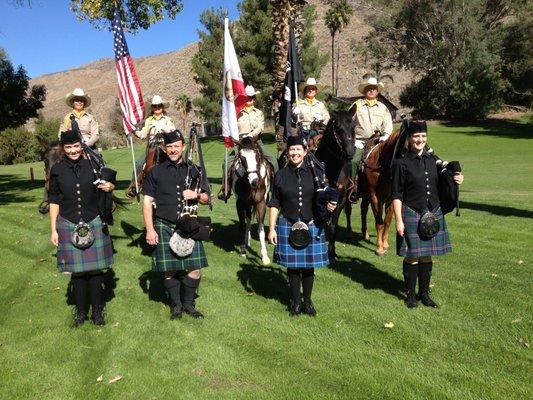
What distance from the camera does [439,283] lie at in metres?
7.71

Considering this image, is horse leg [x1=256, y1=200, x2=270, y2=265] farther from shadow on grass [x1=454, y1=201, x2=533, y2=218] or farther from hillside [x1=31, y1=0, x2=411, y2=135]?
hillside [x1=31, y1=0, x2=411, y2=135]

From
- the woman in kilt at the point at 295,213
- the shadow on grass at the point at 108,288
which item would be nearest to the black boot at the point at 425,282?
the woman in kilt at the point at 295,213

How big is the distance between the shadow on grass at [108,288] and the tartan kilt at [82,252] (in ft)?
4.39

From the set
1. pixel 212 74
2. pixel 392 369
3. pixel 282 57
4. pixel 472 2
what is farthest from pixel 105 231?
pixel 472 2

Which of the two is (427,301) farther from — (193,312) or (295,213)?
(193,312)

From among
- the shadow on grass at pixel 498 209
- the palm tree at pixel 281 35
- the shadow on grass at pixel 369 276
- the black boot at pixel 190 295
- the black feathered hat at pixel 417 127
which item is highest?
the palm tree at pixel 281 35

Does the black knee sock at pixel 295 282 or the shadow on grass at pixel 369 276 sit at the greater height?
the black knee sock at pixel 295 282

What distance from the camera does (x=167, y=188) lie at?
242 inches

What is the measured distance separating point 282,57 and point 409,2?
141 feet

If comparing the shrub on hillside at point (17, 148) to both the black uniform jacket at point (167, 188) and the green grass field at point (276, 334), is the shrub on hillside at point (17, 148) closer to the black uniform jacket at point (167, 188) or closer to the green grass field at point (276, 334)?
the green grass field at point (276, 334)

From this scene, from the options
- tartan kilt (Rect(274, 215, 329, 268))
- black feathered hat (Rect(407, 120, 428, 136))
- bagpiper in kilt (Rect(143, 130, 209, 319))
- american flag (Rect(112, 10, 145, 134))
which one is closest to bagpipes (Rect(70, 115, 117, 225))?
bagpiper in kilt (Rect(143, 130, 209, 319))

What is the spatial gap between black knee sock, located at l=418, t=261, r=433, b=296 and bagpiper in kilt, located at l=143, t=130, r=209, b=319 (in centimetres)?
292

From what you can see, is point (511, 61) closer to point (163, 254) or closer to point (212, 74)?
point (212, 74)

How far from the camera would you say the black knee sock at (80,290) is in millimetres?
6328
